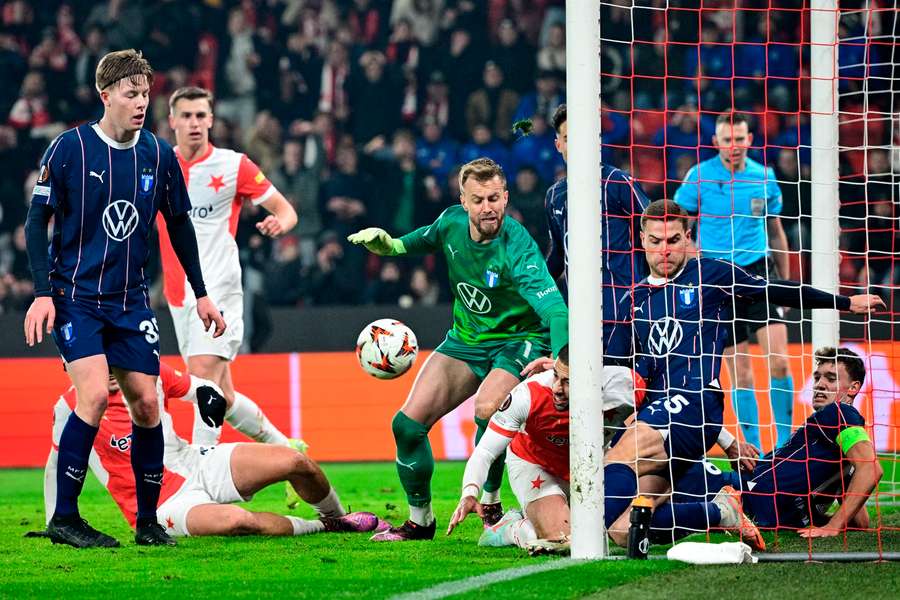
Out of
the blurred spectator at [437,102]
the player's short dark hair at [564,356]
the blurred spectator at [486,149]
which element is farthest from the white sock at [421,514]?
the blurred spectator at [437,102]

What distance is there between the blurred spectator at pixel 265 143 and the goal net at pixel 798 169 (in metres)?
3.37

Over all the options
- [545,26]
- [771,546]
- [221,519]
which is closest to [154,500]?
[221,519]

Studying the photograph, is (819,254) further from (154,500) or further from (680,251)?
(154,500)

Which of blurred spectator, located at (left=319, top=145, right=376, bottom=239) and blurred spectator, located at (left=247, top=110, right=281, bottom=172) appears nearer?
blurred spectator, located at (left=319, top=145, right=376, bottom=239)

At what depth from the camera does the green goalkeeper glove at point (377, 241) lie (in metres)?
6.53

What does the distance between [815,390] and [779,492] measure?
2.04 ft

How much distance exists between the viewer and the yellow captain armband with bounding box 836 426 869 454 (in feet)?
19.7

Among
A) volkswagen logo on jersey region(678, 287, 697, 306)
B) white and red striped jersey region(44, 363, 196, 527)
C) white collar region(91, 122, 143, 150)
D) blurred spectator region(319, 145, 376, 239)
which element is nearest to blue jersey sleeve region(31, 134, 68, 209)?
white collar region(91, 122, 143, 150)

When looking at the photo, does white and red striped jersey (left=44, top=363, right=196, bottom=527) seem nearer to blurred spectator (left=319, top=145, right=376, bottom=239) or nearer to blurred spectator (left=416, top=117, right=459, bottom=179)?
blurred spectator (left=319, top=145, right=376, bottom=239)

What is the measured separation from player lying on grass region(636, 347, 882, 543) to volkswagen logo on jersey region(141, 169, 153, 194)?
272cm

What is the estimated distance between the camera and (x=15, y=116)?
14141mm

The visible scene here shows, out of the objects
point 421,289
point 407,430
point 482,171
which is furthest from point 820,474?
point 421,289

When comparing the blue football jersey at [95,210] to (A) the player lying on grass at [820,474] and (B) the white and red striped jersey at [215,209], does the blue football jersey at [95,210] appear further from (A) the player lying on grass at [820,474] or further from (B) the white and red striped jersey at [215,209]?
(A) the player lying on grass at [820,474]

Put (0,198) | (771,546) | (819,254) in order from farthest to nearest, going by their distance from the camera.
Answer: (0,198) → (819,254) → (771,546)
